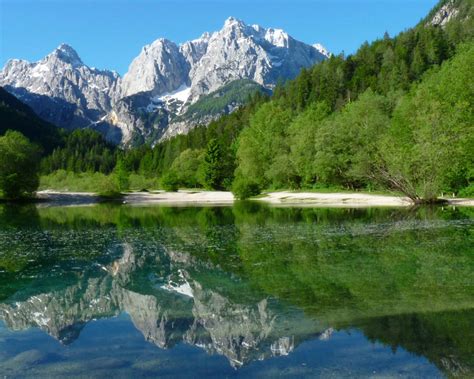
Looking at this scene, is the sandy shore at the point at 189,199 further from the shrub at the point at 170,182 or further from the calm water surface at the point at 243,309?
the calm water surface at the point at 243,309

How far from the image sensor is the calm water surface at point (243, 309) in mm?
8453

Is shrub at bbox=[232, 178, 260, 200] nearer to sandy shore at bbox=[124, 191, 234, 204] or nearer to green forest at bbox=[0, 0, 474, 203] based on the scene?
green forest at bbox=[0, 0, 474, 203]

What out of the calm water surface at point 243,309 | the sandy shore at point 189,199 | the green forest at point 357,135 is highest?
the green forest at point 357,135

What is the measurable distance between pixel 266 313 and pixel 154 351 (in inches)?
122

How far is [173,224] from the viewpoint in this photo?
36.2m

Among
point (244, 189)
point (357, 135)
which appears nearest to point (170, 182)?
point (244, 189)

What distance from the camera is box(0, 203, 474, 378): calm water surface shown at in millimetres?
8453

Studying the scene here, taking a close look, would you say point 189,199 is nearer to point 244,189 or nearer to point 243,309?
point 244,189

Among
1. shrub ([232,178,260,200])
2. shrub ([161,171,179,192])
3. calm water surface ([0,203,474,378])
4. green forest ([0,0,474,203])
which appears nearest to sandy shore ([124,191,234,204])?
shrub ([232,178,260,200])

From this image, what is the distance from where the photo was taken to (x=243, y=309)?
465 inches

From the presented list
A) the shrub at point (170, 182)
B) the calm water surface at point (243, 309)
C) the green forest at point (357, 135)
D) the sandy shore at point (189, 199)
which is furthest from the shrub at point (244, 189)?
the calm water surface at point (243, 309)

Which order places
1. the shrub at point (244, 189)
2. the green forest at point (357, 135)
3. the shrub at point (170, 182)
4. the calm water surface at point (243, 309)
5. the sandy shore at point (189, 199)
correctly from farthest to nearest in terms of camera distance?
1. the shrub at point (170, 182)
2. the sandy shore at point (189, 199)
3. the shrub at point (244, 189)
4. the green forest at point (357, 135)
5. the calm water surface at point (243, 309)

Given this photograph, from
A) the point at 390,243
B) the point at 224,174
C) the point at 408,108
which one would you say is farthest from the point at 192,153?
the point at 390,243

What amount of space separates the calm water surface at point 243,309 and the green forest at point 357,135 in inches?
1219
